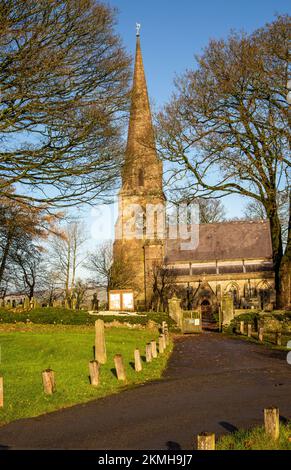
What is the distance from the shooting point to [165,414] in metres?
8.73

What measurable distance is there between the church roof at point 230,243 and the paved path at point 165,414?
4296 centimetres

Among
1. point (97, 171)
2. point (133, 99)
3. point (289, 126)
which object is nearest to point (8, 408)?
point (97, 171)

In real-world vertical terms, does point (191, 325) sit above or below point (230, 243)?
below

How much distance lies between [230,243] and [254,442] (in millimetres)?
51760

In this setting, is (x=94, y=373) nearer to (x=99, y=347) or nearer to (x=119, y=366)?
(x=119, y=366)

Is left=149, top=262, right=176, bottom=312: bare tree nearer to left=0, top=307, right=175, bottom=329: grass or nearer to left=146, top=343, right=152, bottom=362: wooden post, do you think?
left=0, top=307, right=175, bottom=329: grass

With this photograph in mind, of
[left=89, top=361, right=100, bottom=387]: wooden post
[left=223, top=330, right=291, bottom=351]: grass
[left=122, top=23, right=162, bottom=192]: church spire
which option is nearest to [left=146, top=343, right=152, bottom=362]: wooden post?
[left=89, top=361, right=100, bottom=387]: wooden post

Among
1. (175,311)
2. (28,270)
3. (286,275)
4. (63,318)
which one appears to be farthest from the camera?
(28,270)

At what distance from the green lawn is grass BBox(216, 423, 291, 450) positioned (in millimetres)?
4186

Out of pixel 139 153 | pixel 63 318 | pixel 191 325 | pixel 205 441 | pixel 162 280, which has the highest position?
pixel 139 153

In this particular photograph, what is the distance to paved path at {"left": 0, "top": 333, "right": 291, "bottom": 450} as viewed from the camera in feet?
24.0

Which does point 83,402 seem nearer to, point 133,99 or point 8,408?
point 8,408

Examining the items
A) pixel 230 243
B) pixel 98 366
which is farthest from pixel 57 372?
pixel 230 243

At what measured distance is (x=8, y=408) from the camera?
9664 millimetres
